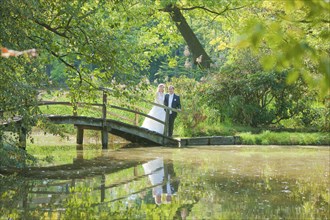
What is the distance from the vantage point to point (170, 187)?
10.6m


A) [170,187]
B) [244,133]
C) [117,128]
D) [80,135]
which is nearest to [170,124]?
[117,128]

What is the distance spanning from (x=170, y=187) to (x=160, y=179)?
1093 mm

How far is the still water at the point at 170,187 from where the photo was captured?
26.6ft

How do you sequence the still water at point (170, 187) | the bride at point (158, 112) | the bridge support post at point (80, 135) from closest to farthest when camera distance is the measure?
the still water at point (170, 187), the bridge support post at point (80, 135), the bride at point (158, 112)

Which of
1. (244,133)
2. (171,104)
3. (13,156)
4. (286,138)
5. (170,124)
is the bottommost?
(13,156)

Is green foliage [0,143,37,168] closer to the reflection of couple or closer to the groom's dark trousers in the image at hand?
the reflection of couple

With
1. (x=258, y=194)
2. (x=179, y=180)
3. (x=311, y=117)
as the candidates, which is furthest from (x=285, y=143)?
(x=258, y=194)

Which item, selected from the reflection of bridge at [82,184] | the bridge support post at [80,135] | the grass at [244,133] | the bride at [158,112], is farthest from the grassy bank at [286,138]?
the reflection of bridge at [82,184]

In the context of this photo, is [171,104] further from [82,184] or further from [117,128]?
[82,184]

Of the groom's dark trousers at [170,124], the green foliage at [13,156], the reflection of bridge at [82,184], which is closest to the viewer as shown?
the reflection of bridge at [82,184]

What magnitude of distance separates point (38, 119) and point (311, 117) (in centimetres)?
1406

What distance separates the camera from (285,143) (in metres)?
21.0

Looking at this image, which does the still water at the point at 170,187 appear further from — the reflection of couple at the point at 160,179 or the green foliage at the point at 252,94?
the green foliage at the point at 252,94

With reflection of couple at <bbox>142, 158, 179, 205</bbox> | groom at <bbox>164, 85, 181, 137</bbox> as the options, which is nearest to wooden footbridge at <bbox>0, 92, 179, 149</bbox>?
groom at <bbox>164, 85, 181, 137</bbox>
